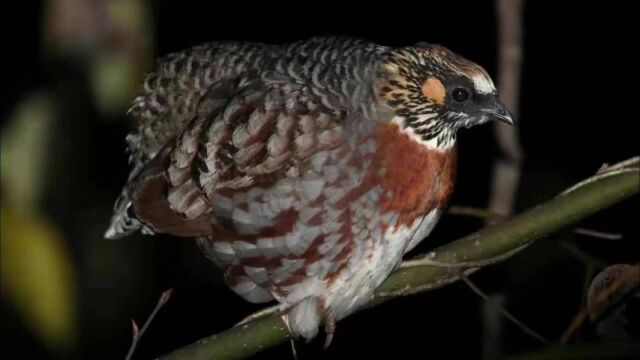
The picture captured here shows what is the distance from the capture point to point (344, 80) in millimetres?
2504

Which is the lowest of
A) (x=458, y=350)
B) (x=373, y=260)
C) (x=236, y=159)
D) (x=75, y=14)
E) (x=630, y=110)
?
(x=458, y=350)

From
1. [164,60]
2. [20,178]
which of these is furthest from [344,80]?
[20,178]

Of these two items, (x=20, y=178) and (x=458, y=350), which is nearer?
(x=20, y=178)

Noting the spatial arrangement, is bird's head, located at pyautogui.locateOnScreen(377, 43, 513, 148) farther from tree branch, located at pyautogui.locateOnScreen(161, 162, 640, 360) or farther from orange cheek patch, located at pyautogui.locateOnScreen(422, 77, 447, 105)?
tree branch, located at pyautogui.locateOnScreen(161, 162, 640, 360)

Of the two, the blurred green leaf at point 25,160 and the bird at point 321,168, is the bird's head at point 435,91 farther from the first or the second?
the blurred green leaf at point 25,160

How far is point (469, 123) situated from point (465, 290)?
2108 millimetres

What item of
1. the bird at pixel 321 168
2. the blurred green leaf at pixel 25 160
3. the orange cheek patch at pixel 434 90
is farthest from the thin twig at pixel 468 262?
the blurred green leaf at pixel 25 160

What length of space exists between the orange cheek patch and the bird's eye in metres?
0.02

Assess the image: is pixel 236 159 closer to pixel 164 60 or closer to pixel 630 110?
pixel 164 60

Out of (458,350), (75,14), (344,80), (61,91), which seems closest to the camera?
(75,14)

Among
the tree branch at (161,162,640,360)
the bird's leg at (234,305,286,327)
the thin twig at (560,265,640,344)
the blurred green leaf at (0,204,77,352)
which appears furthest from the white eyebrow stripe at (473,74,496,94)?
the blurred green leaf at (0,204,77,352)

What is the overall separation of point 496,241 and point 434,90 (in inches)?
14.0

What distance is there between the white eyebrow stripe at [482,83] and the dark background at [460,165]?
1.19 m

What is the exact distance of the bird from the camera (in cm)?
248
